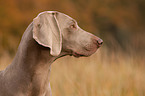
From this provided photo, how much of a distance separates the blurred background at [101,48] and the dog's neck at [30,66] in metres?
1.27

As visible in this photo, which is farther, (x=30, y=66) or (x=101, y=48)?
(x=101, y=48)

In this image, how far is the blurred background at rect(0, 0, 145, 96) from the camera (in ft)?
11.7

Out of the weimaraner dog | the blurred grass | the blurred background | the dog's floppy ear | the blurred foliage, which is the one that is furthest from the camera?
the blurred foliage

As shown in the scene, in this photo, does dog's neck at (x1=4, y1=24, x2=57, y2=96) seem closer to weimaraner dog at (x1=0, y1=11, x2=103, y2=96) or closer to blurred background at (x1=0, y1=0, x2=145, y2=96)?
weimaraner dog at (x1=0, y1=11, x2=103, y2=96)

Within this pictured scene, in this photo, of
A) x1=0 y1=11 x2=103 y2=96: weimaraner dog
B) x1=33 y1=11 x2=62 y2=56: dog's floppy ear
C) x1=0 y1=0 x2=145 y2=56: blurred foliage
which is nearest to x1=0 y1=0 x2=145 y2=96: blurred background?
x1=0 y1=0 x2=145 y2=56: blurred foliage

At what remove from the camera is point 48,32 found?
186 cm

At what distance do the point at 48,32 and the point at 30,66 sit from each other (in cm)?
37

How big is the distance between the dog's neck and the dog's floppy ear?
154 mm

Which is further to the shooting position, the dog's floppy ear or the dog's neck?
the dog's neck

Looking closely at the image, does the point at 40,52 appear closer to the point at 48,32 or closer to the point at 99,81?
the point at 48,32

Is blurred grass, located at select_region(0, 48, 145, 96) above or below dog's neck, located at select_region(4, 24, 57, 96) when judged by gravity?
below

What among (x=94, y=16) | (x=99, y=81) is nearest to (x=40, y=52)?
(x=99, y=81)

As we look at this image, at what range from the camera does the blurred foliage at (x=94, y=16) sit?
697cm

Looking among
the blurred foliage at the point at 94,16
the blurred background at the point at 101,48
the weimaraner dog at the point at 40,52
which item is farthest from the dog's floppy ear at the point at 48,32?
the blurred foliage at the point at 94,16
